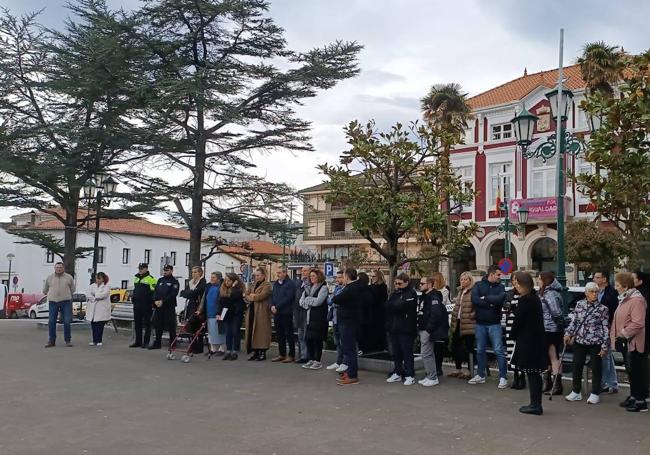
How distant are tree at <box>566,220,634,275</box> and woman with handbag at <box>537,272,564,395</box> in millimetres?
20919

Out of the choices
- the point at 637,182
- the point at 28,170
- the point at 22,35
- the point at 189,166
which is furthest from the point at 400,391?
the point at 22,35

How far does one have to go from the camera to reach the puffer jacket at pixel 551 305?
29.6 feet

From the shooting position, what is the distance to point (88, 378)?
1017cm

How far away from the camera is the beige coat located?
1227 centimetres

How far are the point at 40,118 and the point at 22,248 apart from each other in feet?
159

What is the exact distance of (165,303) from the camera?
13.7 metres

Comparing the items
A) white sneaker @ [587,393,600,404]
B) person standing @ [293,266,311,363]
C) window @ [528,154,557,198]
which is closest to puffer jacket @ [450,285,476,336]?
white sneaker @ [587,393,600,404]

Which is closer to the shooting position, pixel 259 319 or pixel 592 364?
pixel 592 364

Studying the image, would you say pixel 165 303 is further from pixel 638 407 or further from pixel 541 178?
pixel 541 178

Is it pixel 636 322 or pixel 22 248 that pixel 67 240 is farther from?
pixel 22 248

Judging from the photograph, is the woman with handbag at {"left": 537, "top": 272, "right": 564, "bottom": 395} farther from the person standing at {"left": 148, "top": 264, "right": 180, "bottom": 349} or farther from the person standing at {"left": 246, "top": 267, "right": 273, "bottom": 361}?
the person standing at {"left": 148, "top": 264, "right": 180, "bottom": 349}

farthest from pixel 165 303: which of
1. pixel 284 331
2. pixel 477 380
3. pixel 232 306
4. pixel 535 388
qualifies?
pixel 535 388

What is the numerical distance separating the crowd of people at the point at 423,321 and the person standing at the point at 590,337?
1cm

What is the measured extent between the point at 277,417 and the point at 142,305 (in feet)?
24.8
